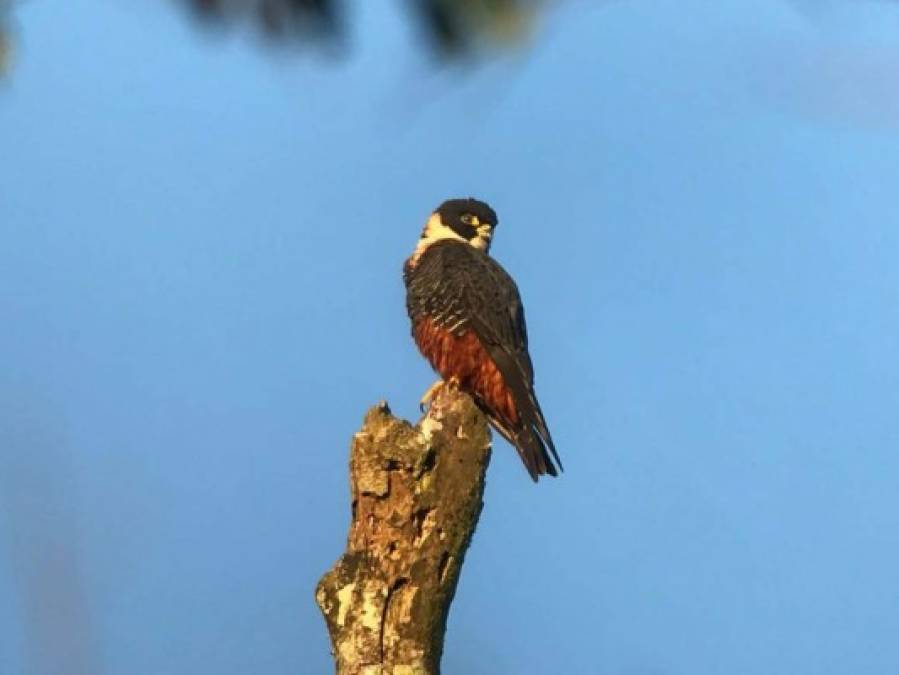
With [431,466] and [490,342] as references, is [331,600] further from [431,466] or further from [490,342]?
[490,342]

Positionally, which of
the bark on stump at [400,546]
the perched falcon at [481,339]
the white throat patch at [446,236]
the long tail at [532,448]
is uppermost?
the white throat patch at [446,236]

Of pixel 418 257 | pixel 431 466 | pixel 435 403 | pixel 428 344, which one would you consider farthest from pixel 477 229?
pixel 431 466

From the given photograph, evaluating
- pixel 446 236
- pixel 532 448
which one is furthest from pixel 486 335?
pixel 446 236

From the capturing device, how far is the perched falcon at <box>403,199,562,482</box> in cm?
524

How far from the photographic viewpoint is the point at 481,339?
17.7 ft

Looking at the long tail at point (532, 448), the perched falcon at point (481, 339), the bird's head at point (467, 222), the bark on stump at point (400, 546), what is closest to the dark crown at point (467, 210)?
the bird's head at point (467, 222)

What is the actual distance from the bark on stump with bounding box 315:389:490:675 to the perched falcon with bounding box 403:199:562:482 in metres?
1.75

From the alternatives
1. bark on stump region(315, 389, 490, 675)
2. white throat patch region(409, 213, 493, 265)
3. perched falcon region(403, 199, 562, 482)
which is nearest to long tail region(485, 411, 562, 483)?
perched falcon region(403, 199, 562, 482)

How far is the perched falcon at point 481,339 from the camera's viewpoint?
5.24 meters

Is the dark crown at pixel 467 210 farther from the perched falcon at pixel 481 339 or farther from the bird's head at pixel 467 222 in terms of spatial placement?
the perched falcon at pixel 481 339

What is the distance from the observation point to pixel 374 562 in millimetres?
3217

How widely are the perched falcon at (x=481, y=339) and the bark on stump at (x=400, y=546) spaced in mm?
1749

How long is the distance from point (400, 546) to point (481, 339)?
87.2 inches

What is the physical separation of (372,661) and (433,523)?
350mm
